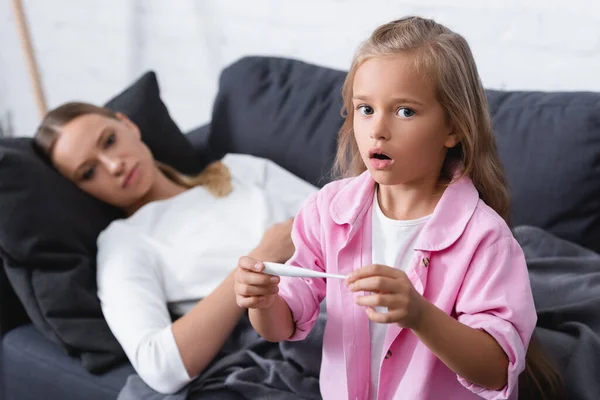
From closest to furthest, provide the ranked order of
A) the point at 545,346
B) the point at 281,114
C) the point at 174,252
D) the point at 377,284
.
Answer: the point at 377,284
the point at 545,346
the point at 174,252
the point at 281,114

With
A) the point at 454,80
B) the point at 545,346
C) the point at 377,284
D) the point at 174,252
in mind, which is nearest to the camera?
the point at 377,284

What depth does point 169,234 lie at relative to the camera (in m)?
A: 1.57

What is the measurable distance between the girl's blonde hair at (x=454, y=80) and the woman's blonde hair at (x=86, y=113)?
0.73m

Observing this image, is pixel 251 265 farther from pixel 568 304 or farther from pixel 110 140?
pixel 110 140

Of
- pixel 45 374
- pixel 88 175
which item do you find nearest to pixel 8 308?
pixel 45 374

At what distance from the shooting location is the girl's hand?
80 cm


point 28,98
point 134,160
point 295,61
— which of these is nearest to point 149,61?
point 28,98

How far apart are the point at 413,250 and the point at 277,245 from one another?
47 centimetres

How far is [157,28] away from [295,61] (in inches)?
31.0

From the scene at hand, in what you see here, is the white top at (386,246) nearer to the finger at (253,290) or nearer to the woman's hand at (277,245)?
the finger at (253,290)

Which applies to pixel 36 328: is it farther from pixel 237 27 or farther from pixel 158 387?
pixel 237 27

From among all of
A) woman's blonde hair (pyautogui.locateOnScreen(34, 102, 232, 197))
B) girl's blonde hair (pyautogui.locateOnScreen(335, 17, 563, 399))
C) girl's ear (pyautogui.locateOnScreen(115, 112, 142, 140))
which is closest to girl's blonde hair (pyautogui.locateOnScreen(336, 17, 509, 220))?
girl's blonde hair (pyautogui.locateOnScreen(335, 17, 563, 399))

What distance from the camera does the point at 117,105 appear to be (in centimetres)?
186

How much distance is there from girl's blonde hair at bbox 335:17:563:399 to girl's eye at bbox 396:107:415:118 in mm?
39
